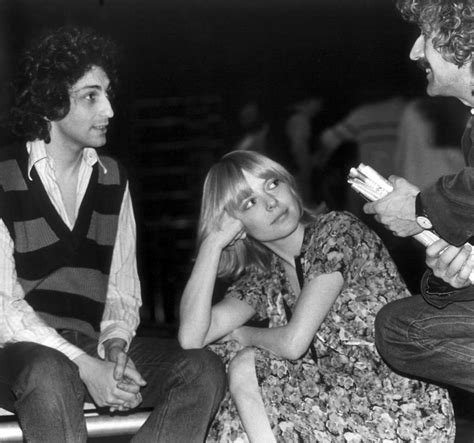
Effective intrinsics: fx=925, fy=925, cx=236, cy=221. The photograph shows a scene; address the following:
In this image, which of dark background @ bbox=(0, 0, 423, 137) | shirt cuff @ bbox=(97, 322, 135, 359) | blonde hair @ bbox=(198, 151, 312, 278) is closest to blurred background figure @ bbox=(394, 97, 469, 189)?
dark background @ bbox=(0, 0, 423, 137)

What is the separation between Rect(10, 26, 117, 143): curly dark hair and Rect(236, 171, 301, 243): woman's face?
0.67 meters

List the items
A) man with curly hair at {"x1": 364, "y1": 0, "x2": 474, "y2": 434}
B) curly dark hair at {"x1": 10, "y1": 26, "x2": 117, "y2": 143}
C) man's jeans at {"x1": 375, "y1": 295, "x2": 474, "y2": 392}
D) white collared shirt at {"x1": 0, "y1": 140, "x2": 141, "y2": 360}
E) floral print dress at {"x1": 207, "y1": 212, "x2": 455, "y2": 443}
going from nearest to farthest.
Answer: man with curly hair at {"x1": 364, "y1": 0, "x2": 474, "y2": 434} < man's jeans at {"x1": 375, "y1": 295, "x2": 474, "y2": 392} < floral print dress at {"x1": 207, "y1": 212, "x2": 455, "y2": 443} < white collared shirt at {"x1": 0, "y1": 140, "x2": 141, "y2": 360} < curly dark hair at {"x1": 10, "y1": 26, "x2": 117, "y2": 143}

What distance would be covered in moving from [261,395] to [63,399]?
494 mm

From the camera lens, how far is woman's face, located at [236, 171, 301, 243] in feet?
8.55

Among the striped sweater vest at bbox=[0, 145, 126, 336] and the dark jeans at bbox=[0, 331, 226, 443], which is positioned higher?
the striped sweater vest at bbox=[0, 145, 126, 336]

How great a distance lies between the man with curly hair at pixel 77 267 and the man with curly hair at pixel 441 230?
516 mm

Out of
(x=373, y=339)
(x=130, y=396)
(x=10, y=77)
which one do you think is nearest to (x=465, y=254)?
(x=373, y=339)

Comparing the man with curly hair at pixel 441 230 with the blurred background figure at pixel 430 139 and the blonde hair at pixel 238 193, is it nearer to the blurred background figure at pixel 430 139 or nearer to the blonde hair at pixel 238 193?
the blonde hair at pixel 238 193

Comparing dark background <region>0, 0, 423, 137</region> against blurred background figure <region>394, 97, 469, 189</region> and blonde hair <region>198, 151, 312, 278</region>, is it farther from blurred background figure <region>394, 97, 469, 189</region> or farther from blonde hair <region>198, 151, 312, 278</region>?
blonde hair <region>198, 151, 312, 278</region>

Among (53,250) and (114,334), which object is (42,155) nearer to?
(53,250)

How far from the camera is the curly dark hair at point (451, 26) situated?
7.15ft

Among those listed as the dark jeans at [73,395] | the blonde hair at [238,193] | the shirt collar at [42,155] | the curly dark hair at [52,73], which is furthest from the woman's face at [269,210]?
the curly dark hair at [52,73]

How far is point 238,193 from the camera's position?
104 inches

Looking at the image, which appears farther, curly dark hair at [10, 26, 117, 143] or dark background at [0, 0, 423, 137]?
dark background at [0, 0, 423, 137]
